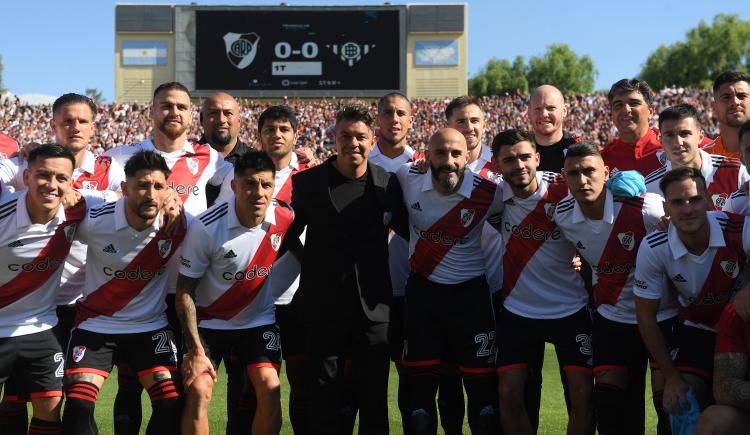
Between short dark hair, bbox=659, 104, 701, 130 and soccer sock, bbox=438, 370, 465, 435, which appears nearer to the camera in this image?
short dark hair, bbox=659, 104, 701, 130

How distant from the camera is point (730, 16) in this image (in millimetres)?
67000

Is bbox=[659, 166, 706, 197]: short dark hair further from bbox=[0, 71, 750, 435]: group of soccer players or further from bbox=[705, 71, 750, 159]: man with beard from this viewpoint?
bbox=[705, 71, 750, 159]: man with beard

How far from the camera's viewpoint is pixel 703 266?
15.1 ft

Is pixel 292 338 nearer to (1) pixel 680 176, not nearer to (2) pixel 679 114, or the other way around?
(1) pixel 680 176

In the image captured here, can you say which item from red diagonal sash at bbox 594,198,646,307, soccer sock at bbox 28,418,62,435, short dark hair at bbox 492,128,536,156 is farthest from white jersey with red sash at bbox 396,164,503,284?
soccer sock at bbox 28,418,62,435

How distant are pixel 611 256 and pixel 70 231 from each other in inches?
131

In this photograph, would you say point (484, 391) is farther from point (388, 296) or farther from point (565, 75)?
point (565, 75)

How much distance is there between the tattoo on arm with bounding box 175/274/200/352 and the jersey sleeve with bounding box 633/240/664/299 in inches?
104

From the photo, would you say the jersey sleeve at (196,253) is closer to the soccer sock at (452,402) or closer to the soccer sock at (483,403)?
the soccer sock at (483,403)

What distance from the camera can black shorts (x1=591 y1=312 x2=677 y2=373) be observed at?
492cm

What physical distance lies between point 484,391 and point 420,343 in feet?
1.67

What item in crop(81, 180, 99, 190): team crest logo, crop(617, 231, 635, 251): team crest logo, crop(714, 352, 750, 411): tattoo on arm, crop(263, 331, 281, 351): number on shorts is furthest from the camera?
crop(81, 180, 99, 190): team crest logo

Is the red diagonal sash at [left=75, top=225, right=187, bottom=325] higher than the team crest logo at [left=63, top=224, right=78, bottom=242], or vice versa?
the team crest logo at [left=63, top=224, right=78, bottom=242]

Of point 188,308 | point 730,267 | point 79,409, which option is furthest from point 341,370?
point 730,267
